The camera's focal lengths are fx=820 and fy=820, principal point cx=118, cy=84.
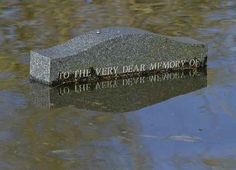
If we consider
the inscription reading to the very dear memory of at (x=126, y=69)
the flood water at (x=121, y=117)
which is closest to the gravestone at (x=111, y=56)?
the inscription reading to the very dear memory of at (x=126, y=69)

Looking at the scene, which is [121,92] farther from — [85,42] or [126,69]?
[85,42]

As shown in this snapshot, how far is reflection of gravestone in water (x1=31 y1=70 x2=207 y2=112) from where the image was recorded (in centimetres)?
743

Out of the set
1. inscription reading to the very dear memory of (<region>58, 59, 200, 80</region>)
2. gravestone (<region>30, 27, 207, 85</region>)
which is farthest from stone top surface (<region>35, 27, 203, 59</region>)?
inscription reading to the very dear memory of (<region>58, 59, 200, 80</region>)

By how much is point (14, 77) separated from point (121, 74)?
1.09 meters

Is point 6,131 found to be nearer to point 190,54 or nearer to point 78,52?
point 78,52

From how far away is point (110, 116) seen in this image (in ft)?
23.2

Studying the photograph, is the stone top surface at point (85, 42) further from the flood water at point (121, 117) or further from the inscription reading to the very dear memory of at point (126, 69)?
the flood water at point (121, 117)

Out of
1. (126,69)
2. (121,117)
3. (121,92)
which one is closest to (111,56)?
(126,69)

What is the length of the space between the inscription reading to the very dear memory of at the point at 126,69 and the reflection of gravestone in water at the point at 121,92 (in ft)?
0.27

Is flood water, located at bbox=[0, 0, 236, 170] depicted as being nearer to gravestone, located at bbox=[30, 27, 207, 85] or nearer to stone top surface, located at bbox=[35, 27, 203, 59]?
gravestone, located at bbox=[30, 27, 207, 85]

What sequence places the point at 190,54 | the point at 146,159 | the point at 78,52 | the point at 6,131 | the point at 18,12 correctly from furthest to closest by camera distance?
the point at 18,12 → the point at 190,54 → the point at 78,52 → the point at 6,131 → the point at 146,159

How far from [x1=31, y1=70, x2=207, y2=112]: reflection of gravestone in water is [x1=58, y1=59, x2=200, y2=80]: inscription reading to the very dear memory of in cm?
8

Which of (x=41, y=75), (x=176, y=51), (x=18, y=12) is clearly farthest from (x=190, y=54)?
(x=18, y=12)

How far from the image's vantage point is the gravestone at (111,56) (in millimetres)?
7859
